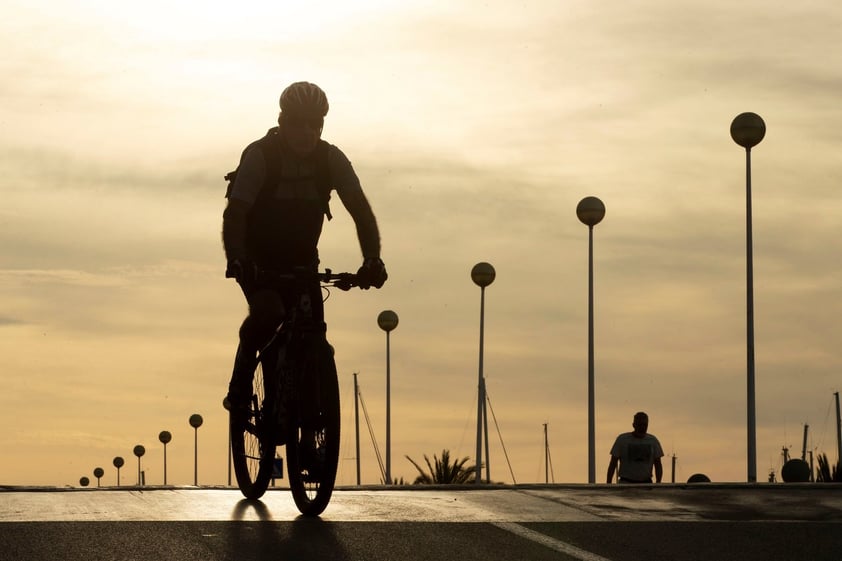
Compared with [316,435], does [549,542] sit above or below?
below

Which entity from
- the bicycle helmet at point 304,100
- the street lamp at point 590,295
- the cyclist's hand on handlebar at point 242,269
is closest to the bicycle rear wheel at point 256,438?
the cyclist's hand on handlebar at point 242,269

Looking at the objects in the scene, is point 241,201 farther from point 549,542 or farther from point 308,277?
point 549,542

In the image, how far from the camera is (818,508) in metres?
10.2

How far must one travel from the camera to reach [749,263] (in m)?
32.8

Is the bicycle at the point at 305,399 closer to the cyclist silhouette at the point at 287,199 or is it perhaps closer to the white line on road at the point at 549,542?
the cyclist silhouette at the point at 287,199

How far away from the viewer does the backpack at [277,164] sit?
955cm

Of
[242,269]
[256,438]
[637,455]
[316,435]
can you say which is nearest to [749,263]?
[637,455]

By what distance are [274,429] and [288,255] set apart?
1.01 meters

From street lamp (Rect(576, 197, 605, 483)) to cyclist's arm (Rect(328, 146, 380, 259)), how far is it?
26.8 meters

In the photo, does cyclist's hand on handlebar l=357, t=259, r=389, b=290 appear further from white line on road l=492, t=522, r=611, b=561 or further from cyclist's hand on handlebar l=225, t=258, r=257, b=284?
white line on road l=492, t=522, r=611, b=561

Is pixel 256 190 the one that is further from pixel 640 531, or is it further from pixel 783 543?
pixel 783 543

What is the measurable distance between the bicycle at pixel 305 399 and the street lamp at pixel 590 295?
27.1m

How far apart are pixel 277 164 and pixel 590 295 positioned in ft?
95.3

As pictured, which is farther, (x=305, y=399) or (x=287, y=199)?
(x=287, y=199)
